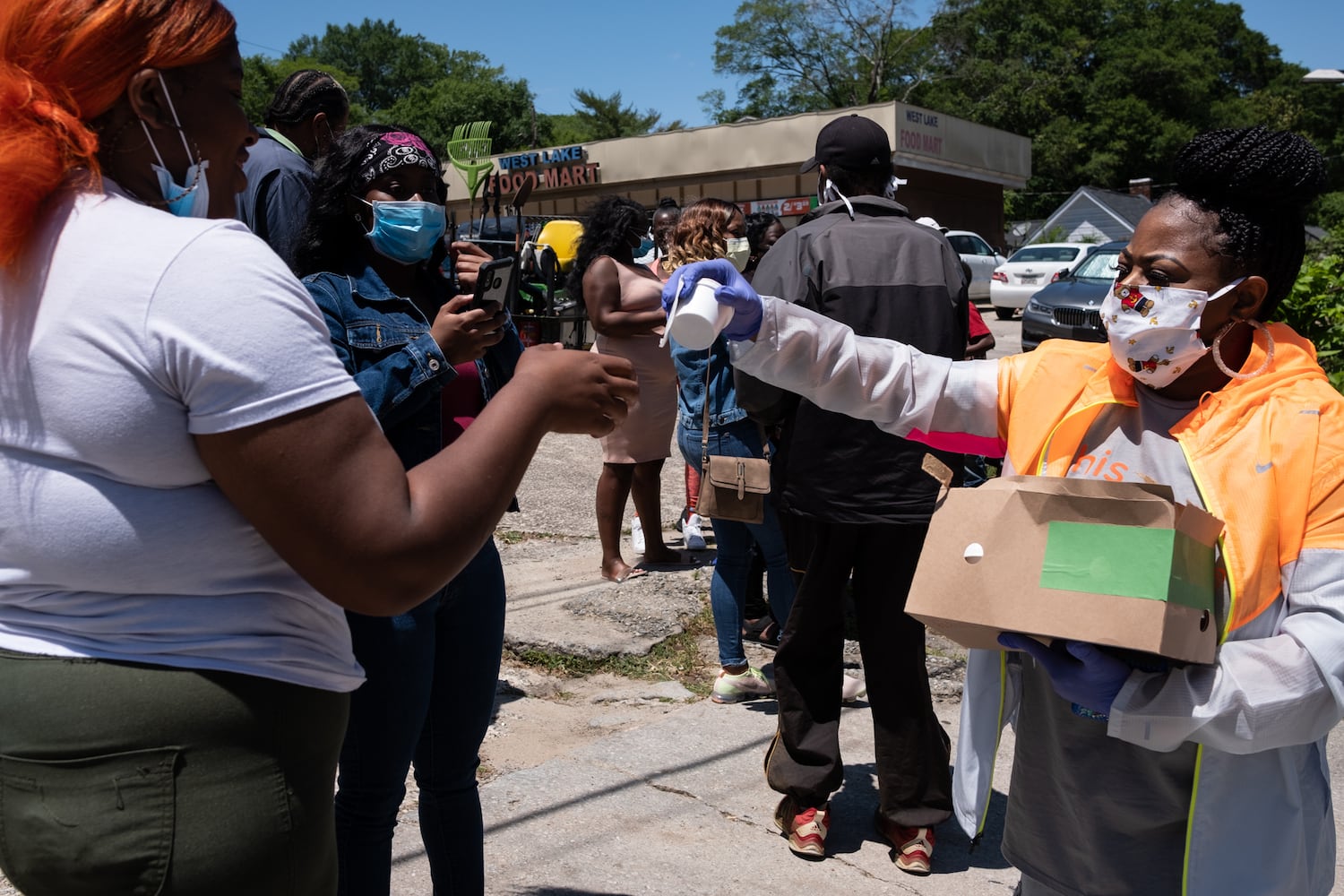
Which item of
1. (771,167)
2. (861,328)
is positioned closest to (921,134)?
(771,167)

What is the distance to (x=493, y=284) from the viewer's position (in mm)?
2615

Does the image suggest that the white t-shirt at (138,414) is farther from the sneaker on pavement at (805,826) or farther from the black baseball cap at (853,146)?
the black baseball cap at (853,146)

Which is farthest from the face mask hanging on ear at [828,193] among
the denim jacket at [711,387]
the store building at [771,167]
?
the store building at [771,167]

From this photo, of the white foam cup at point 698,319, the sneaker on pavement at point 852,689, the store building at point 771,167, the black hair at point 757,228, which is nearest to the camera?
the white foam cup at point 698,319

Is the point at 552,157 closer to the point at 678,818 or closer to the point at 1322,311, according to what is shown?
the point at 1322,311

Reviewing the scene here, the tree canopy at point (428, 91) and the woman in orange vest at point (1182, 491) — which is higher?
the tree canopy at point (428, 91)

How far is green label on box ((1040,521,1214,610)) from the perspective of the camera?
1516 millimetres

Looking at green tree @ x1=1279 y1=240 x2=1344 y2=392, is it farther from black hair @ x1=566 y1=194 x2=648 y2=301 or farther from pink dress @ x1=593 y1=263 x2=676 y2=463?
black hair @ x1=566 y1=194 x2=648 y2=301

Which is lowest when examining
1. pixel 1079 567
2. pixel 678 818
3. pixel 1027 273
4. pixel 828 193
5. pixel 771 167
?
pixel 678 818

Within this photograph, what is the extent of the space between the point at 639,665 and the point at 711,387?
1354mm

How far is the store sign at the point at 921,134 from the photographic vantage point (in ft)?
91.7

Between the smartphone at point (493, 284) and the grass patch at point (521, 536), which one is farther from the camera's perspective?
the grass patch at point (521, 536)

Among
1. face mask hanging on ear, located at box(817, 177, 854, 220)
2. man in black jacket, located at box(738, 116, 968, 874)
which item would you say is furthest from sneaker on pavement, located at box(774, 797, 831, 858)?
face mask hanging on ear, located at box(817, 177, 854, 220)

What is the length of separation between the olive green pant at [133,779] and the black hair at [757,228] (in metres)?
5.61
